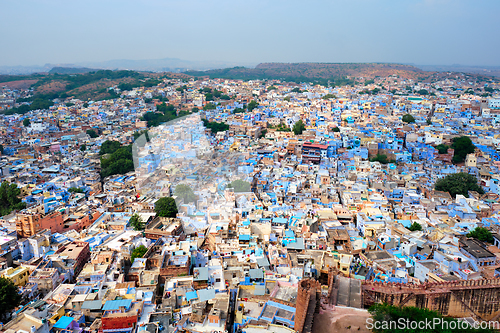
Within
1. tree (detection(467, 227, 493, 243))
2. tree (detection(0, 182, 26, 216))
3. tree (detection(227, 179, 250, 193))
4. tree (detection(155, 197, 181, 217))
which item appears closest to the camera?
tree (detection(467, 227, 493, 243))

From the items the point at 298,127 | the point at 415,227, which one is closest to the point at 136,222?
the point at 415,227

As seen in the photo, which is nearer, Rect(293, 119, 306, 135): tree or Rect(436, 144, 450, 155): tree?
Rect(436, 144, 450, 155): tree

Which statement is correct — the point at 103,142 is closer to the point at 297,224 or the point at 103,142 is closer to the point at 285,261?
the point at 297,224

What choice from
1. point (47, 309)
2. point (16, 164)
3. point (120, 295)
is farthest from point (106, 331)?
point (16, 164)

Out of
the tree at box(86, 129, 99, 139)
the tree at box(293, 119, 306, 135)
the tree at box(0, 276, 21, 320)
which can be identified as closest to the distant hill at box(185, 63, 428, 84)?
the tree at box(293, 119, 306, 135)

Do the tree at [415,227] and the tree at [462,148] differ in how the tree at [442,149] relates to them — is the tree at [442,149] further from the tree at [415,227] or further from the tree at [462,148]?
the tree at [415,227]

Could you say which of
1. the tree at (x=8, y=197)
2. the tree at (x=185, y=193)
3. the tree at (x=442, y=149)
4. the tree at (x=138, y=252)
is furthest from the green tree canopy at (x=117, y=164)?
the tree at (x=442, y=149)

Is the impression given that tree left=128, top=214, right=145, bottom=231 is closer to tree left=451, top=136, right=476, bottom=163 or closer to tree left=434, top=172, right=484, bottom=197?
tree left=434, top=172, right=484, bottom=197
